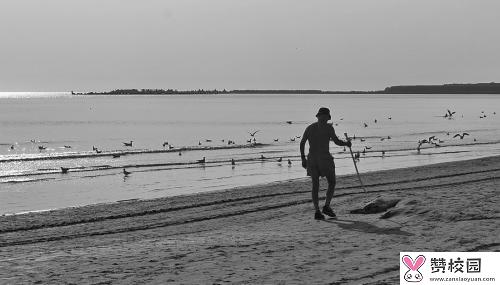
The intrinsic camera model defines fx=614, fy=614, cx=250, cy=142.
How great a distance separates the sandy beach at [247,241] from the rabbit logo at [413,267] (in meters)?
0.19

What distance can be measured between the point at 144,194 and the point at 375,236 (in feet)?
51.2

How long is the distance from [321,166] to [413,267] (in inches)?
174

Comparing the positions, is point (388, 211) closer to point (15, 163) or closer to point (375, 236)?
point (375, 236)

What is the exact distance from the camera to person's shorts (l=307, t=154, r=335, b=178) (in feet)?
37.4

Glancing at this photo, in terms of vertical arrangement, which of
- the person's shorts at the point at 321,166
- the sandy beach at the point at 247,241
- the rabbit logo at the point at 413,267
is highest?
the person's shorts at the point at 321,166

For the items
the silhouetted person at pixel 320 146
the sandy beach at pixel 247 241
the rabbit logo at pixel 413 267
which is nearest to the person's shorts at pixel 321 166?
the silhouetted person at pixel 320 146

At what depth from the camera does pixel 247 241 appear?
31.8 ft

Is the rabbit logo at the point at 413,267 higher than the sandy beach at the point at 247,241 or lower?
higher

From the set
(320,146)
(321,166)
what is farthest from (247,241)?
(320,146)

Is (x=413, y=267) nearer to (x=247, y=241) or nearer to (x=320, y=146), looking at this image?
(x=247, y=241)

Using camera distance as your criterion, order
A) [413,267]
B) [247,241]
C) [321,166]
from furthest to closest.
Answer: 1. [321,166]
2. [247,241]
3. [413,267]

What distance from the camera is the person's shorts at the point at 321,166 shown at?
11.4 meters

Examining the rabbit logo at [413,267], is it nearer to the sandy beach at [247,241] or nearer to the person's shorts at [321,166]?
the sandy beach at [247,241]

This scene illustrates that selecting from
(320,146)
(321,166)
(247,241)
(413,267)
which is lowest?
(247,241)
